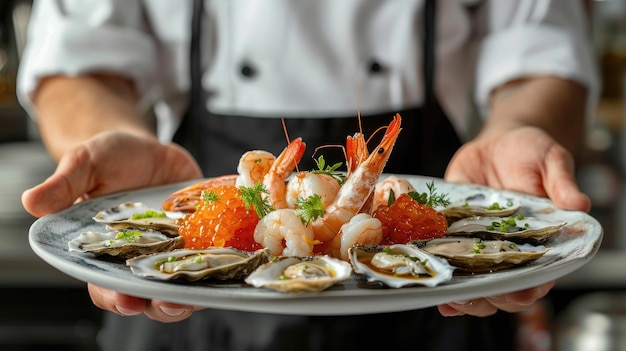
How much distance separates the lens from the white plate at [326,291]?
94 centimetres

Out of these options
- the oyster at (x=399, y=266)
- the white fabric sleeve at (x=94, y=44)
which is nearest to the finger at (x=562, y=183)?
the oyster at (x=399, y=266)

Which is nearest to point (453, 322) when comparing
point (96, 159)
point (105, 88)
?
point (96, 159)

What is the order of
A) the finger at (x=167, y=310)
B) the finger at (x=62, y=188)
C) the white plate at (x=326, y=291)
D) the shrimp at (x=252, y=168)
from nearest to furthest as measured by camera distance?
1. the white plate at (x=326, y=291)
2. the finger at (x=167, y=310)
3. the finger at (x=62, y=188)
4. the shrimp at (x=252, y=168)

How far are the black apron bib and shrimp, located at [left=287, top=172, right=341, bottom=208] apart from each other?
0.57 metres

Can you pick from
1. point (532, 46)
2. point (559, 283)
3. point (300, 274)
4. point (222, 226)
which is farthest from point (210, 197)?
point (559, 283)

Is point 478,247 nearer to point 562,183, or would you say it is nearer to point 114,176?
point 562,183

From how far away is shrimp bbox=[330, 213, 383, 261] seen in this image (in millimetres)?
1190

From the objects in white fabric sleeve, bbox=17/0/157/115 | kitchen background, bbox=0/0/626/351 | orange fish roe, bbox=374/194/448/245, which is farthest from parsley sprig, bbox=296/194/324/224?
kitchen background, bbox=0/0/626/351

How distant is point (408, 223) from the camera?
1.28 m

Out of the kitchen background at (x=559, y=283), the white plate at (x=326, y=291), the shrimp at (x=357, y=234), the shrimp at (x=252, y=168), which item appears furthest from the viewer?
the kitchen background at (x=559, y=283)

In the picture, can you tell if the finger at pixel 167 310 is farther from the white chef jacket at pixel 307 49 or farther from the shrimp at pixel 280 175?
the white chef jacket at pixel 307 49

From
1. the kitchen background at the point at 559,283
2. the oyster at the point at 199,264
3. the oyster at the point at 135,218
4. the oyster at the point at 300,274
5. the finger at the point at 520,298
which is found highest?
the oyster at the point at 300,274

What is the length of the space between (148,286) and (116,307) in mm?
218

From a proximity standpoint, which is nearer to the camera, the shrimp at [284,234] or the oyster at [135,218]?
the shrimp at [284,234]
